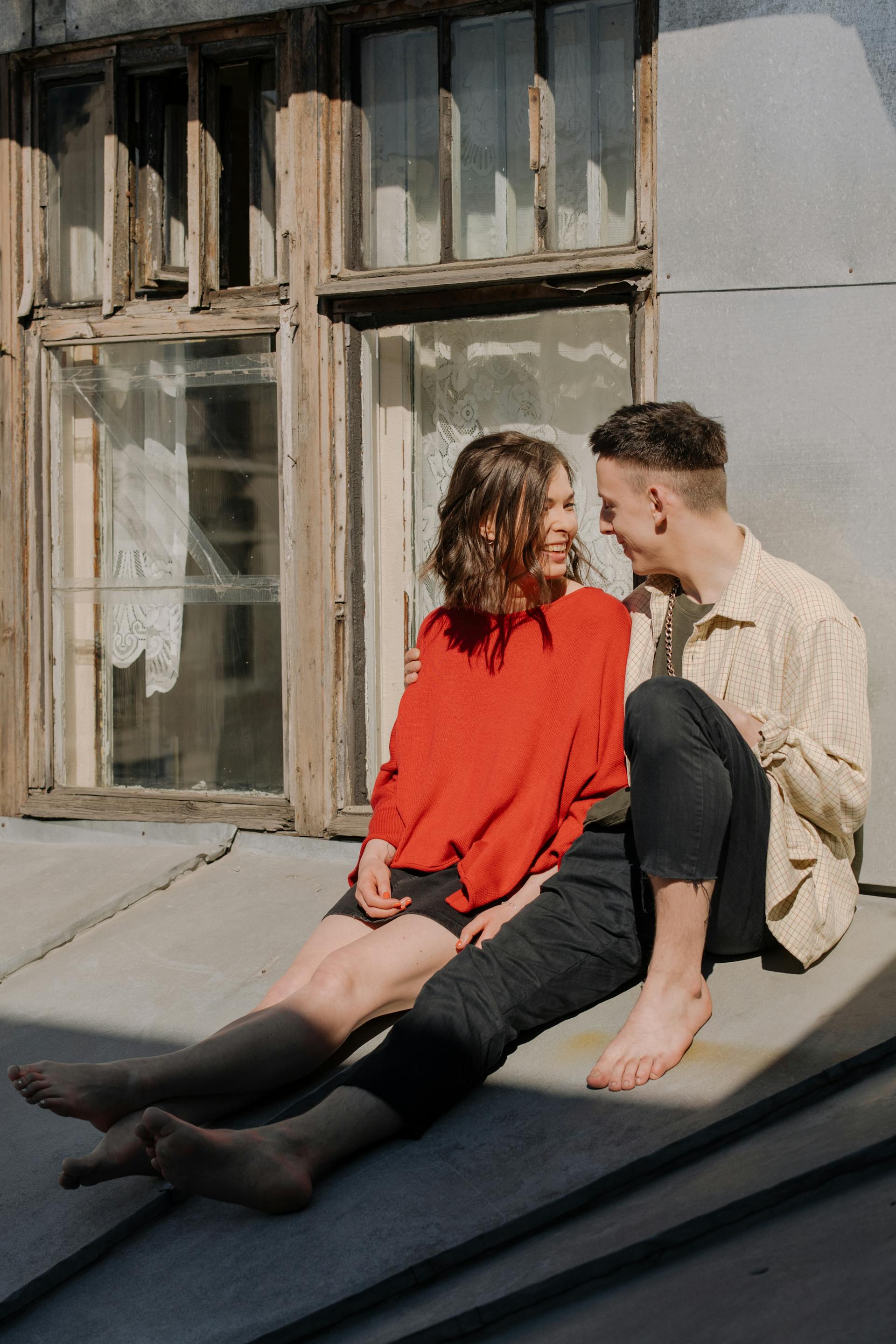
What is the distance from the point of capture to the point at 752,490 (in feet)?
12.1

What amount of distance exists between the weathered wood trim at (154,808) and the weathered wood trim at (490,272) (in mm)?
1852

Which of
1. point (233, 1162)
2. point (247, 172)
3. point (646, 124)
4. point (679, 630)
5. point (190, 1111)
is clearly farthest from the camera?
point (247, 172)

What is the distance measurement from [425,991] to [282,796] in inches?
81.7

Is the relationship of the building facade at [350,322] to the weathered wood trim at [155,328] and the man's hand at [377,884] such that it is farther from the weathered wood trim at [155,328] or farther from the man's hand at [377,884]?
the man's hand at [377,884]

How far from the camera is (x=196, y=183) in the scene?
4.47 metres

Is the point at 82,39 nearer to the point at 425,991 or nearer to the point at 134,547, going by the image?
the point at 134,547

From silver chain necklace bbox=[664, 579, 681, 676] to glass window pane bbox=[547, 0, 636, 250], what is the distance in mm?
1391

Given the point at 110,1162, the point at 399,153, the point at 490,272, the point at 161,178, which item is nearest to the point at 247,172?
the point at 161,178

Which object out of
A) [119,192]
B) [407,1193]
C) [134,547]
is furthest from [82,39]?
[407,1193]

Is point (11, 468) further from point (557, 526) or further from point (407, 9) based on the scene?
point (557, 526)

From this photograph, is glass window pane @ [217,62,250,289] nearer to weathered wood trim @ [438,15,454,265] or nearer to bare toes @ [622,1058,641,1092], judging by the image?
weathered wood trim @ [438,15,454,265]

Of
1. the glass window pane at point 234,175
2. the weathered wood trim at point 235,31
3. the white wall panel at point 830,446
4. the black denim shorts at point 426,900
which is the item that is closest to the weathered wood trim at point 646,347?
the white wall panel at point 830,446

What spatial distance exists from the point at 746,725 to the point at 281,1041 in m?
1.24

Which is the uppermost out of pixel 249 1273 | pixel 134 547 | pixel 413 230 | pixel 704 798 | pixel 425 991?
pixel 413 230
